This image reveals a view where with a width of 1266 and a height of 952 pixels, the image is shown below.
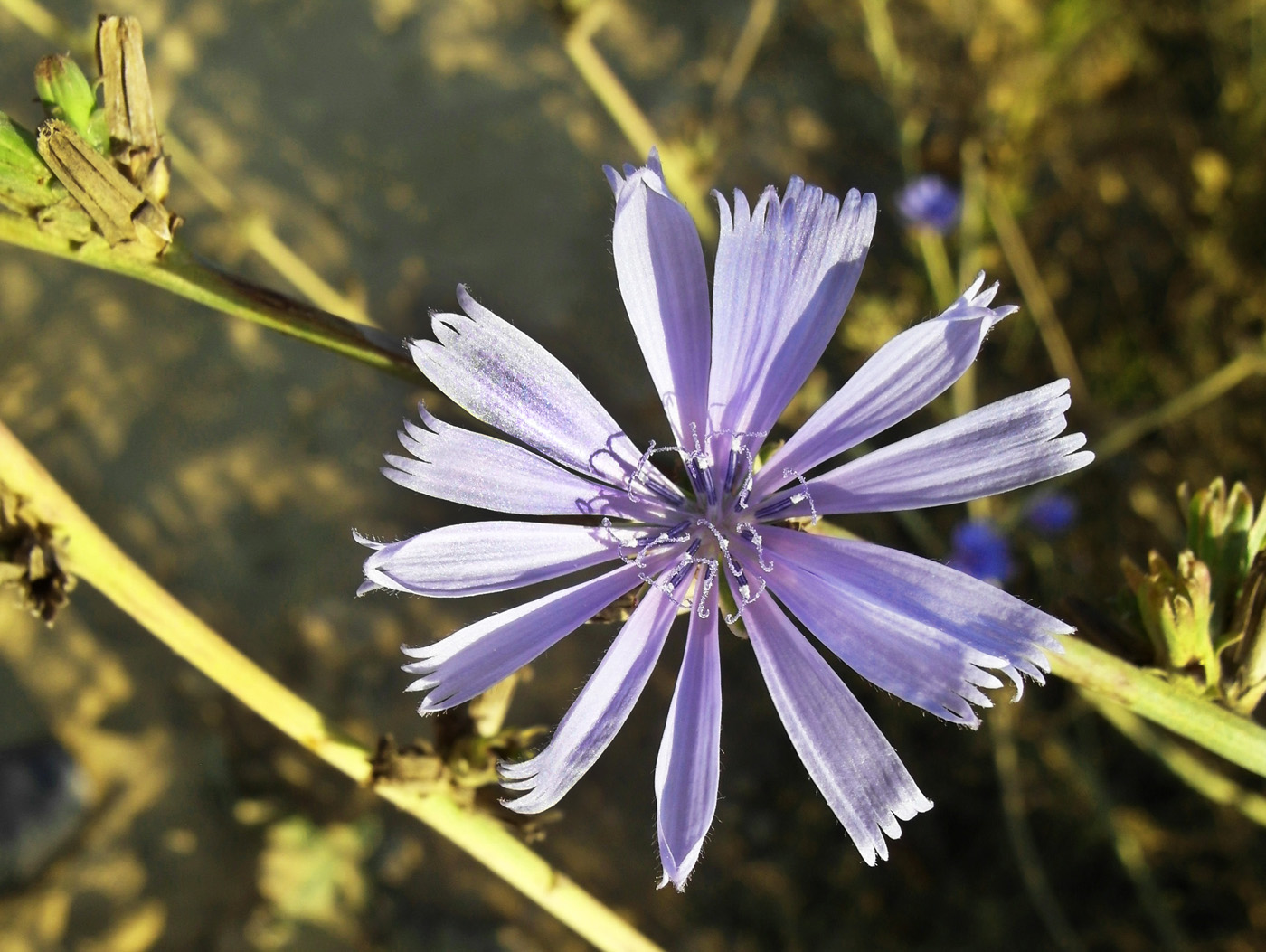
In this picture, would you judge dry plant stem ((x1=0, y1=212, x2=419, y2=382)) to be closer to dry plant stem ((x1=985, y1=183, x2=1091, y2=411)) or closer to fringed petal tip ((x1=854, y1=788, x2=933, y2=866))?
fringed petal tip ((x1=854, y1=788, x2=933, y2=866))

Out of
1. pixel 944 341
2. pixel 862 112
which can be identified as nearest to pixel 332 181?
pixel 862 112

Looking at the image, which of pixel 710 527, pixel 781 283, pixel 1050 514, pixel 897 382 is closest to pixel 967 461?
pixel 897 382

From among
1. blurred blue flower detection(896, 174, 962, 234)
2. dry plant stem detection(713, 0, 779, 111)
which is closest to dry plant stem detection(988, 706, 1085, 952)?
blurred blue flower detection(896, 174, 962, 234)

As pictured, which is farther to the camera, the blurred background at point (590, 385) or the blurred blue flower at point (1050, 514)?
the blurred blue flower at point (1050, 514)

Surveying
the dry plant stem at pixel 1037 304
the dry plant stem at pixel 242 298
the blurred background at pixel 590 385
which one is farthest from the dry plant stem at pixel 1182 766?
the dry plant stem at pixel 242 298

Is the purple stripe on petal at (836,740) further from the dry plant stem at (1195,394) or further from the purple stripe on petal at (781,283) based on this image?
the dry plant stem at (1195,394)

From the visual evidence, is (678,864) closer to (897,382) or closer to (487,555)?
(487,555)
